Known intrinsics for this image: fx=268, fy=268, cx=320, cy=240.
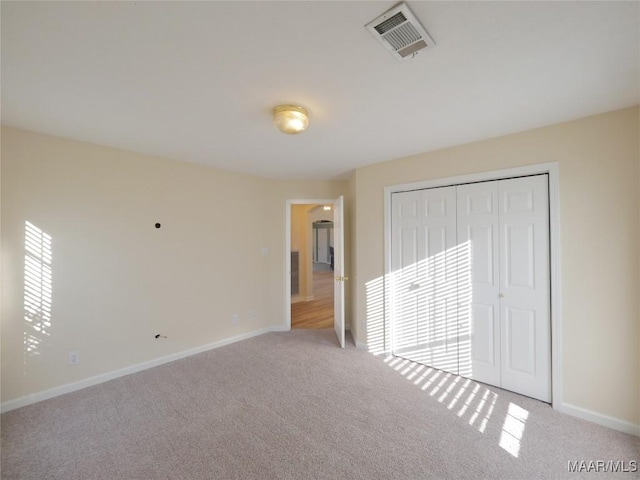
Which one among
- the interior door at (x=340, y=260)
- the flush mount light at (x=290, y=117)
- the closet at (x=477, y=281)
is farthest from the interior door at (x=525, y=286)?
the flush mount light at (x=290, y=117)

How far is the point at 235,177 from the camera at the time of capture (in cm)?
376

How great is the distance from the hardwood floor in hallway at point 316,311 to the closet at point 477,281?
65.6 inches

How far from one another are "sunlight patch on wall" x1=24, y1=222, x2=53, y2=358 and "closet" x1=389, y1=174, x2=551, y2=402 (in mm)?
3415

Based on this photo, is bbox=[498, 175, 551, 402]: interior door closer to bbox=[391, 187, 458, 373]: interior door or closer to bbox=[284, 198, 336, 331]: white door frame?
bbox=[391, 187, 458, 373]: interior door

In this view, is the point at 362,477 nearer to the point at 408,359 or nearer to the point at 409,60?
the point at 408,359

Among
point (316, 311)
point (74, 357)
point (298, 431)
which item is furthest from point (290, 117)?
point (316, 311)

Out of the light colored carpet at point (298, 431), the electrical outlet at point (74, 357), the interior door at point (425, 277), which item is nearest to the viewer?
the light colored carpet at point (298, 431)

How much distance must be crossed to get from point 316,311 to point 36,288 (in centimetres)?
397

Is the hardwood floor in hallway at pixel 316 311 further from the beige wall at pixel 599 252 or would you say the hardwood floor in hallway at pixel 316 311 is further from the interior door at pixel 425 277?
the beige wall at pixel 599 252

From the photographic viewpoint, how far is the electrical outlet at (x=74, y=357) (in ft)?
8.26

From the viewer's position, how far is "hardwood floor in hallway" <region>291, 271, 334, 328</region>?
180 inches

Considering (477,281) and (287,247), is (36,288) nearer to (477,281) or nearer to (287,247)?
(287,247)

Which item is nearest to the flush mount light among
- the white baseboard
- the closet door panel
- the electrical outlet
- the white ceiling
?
the white ceiling

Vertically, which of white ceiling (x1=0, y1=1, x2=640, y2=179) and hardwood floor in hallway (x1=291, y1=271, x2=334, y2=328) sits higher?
white ceiling (x1=0, y1=1, x2=640, y2=179)
